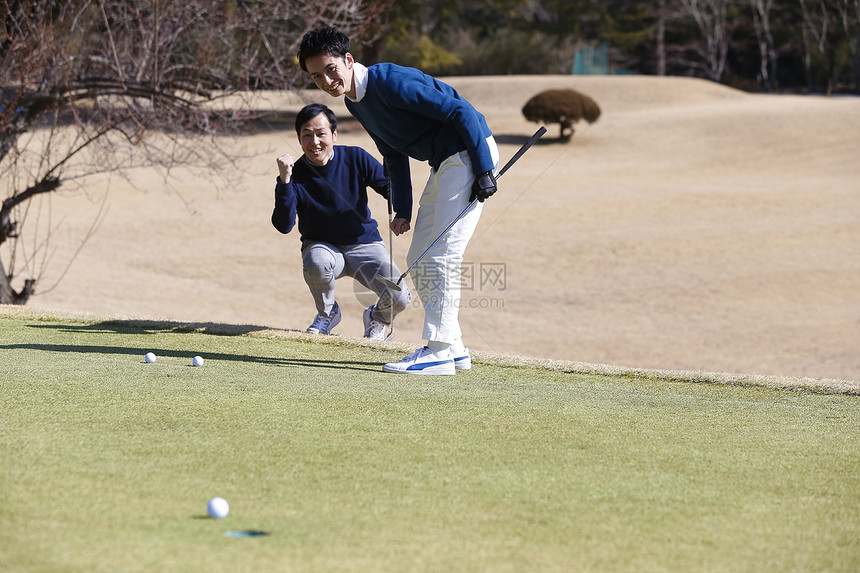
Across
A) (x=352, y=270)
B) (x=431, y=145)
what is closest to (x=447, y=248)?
(x=431, y=145)

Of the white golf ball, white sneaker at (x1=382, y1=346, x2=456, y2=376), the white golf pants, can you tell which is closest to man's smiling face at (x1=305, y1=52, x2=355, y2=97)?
the white golf pants

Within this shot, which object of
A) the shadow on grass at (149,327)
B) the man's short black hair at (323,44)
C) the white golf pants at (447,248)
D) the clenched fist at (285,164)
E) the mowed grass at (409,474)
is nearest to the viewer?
the mowed grass at (409,474)

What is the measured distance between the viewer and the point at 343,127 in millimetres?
29547

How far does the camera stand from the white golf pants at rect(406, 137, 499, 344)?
4.77 metres

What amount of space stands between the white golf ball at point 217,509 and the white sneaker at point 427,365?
249 cm

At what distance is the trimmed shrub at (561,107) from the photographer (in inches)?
1030

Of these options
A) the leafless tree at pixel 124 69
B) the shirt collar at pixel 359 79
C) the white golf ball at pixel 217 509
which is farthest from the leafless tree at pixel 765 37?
the white golf ball at pixel 217 509

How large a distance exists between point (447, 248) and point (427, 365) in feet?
1.91

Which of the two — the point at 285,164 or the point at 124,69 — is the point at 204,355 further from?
the point at 124,69

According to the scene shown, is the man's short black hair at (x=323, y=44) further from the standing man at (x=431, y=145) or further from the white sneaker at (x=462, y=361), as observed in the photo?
the white sneaker at (x=462, y=361)

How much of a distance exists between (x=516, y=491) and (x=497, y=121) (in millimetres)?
28014

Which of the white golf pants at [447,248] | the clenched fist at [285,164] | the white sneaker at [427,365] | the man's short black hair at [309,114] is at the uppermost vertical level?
the man's short black hair at [309,114]

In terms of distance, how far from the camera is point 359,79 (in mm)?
4672

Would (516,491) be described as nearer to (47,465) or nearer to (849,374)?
(47,465)
